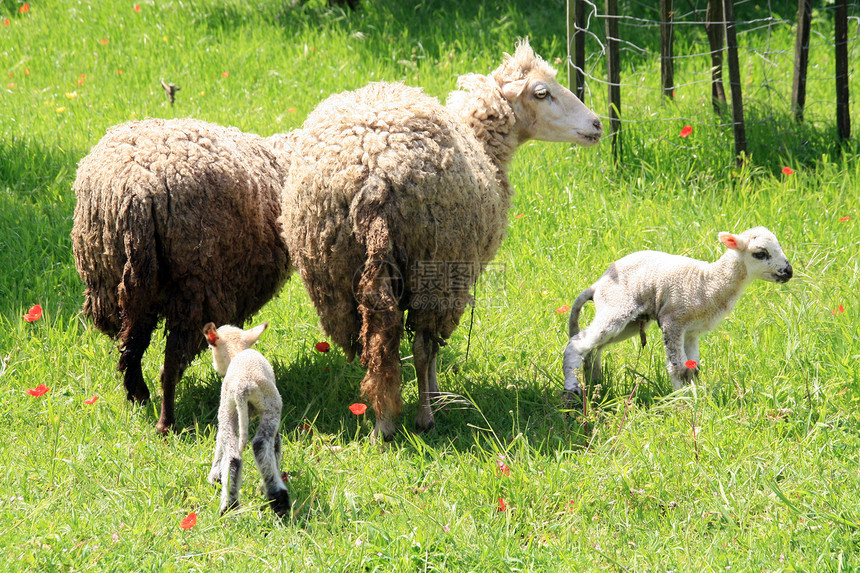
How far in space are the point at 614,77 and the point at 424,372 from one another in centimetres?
350

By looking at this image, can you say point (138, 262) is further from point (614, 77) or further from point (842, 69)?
point (842, 69)

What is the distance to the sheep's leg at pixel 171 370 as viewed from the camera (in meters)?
3.87

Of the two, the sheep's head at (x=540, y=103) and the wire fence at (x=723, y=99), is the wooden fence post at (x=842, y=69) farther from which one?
the sheep's head at (x=540, y=103)

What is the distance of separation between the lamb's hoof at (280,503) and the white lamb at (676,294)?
1.49 meters

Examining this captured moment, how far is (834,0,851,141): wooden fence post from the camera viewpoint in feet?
20.2

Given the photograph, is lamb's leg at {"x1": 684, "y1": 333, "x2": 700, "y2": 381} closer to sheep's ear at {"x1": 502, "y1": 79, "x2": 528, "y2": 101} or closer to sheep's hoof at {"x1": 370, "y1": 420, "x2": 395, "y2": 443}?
sheep's hoof at {"x1": 370, "y1": 420, "x2": 395, "y2": 443}

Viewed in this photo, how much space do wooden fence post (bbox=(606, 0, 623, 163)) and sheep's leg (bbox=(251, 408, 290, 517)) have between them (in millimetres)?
4044

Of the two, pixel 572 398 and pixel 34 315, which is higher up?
pixel 34 315

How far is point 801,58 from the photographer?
20.9 ft

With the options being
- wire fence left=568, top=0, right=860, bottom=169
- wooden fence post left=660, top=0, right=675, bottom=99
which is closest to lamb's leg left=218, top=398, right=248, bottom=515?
wire fence left=568, top=0, right=860, bottom=169

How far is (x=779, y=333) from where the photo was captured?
4301 mm

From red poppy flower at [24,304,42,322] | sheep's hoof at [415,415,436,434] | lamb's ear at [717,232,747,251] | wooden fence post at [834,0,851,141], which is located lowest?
sheep's hoof at [415,415,436,434]

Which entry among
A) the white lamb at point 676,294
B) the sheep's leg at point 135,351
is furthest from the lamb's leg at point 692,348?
the sheep's leg at point 135,351

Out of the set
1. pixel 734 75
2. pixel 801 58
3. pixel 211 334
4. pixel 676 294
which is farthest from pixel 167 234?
pixel 801 58
